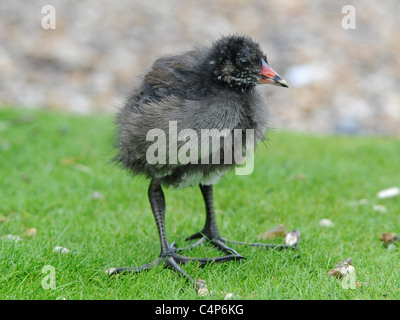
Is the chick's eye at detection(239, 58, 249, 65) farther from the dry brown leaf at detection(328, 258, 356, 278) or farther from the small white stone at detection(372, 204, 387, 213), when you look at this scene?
the small white stone at detection(372, 204, 387, 213)

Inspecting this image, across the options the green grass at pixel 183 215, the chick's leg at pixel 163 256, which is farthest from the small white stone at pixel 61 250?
the chick's leg at pixel 163 256

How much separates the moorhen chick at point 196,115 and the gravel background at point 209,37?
5.41 metres

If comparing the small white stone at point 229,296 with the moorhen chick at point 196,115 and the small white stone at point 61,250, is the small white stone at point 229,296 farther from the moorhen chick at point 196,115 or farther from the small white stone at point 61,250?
the small white stone at point 61,250

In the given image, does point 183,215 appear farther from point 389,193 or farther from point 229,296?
point 389,193

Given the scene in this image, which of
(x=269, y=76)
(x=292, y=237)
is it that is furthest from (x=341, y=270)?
(x=269, y=76)

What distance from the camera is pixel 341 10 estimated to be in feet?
34.9

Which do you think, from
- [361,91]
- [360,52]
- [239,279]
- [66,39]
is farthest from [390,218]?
[66,39]

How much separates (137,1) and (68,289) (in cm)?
886

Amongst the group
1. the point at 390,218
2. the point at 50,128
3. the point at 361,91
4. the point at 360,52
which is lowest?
the point at 390,218

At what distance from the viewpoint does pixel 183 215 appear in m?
4.19

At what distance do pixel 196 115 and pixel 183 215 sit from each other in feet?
5.01

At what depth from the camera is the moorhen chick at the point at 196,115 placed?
2828 mm
